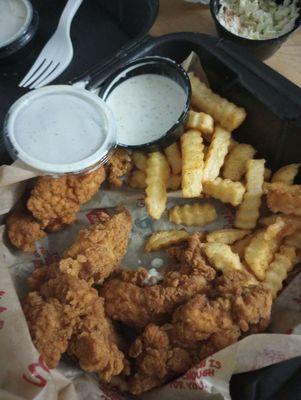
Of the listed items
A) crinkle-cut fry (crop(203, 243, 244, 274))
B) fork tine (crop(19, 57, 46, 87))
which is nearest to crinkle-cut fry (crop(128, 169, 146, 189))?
crinkle-cut fry (crop(203, 243, 244, 274))

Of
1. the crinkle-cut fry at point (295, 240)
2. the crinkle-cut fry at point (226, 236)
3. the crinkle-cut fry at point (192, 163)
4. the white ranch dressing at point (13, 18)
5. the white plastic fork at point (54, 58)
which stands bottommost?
the crinkle-cut fry at point (226, 236)

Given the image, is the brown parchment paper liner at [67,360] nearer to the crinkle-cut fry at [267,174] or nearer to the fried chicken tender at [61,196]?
the fried chicken tender at [61,196]

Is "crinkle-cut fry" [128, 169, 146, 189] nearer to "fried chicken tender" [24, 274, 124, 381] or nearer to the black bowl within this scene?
"fried chicken tender" [24, 274, 124, 381]

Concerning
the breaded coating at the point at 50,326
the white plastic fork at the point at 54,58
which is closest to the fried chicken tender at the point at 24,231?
the breaded coating at the point at 50,326

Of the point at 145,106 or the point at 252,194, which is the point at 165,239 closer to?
the point at 252,194

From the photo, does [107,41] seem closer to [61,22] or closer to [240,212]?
[61,22]

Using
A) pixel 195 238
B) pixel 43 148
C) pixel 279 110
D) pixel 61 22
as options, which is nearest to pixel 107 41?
pixel 61 22
